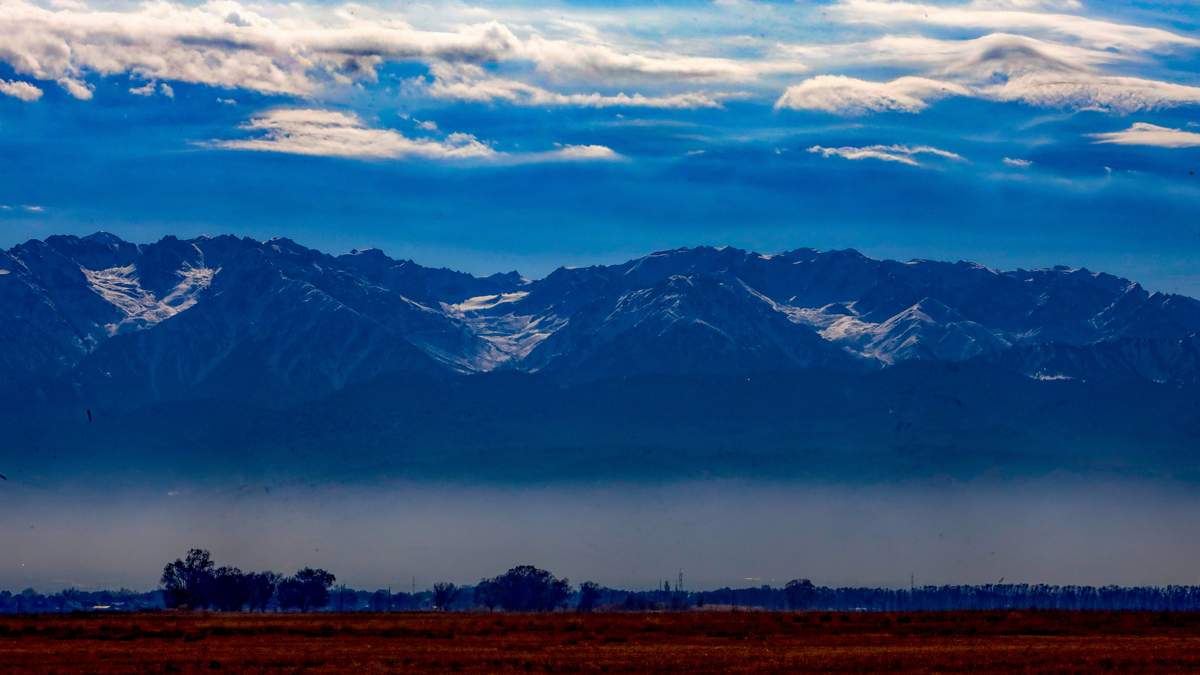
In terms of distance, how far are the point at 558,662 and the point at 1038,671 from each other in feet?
81.8

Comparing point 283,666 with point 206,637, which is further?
point 206,637

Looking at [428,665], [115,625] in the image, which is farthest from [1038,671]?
[115,625]

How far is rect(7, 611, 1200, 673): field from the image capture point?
295ft

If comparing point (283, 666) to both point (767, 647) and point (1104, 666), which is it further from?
point (1104, 666)

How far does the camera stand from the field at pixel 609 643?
3541 inches

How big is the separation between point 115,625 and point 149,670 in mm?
32481

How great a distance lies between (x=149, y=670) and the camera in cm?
8775

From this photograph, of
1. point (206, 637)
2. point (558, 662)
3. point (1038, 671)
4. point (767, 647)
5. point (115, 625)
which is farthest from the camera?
point (115, 625)

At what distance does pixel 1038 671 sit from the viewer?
281 ft

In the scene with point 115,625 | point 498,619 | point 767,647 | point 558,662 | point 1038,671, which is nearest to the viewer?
point 1038,671

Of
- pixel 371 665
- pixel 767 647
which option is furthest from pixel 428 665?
pixel 767 647

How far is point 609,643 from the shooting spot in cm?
10500

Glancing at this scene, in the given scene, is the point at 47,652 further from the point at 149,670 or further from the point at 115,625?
the point at 115,625

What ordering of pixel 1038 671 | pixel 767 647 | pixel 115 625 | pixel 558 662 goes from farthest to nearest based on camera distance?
pixel 115 625 < pixel 767 647 < pixel 558 662 < pixel 1038 671
